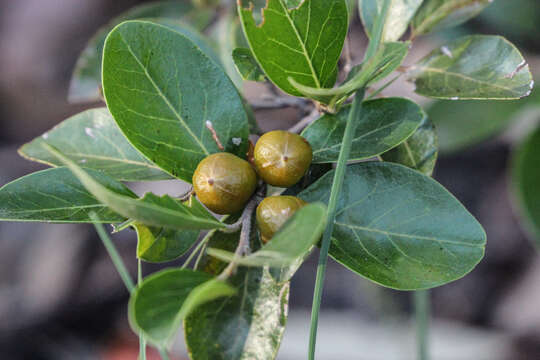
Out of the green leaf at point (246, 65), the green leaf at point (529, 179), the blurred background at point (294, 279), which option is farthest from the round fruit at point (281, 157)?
the blurred background at point (294, 279)

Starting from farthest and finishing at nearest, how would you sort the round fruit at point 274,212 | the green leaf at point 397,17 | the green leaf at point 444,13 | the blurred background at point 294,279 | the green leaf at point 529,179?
the blurred background at point 294,279 < the green leaf at point 529,179 < the green leaf at point 444,13 < the green leaf at point 397,17 < the round fruit at point 274,212

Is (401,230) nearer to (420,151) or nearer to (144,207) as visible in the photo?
(420,151)

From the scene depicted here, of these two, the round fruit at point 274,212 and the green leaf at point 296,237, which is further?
the round fruit at point 274,212

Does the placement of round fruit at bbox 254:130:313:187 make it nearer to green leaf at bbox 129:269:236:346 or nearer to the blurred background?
green leaf at bbox 129:269:236:346

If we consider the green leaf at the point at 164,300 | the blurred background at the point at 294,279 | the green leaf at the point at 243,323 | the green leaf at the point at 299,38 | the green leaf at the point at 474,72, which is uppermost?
the green leaf at the point at 299,38

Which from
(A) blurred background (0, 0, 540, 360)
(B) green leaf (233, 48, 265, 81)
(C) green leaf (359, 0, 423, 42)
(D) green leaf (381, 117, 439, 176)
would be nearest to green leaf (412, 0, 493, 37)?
(C) green leaf (359, 0, 423, 42)

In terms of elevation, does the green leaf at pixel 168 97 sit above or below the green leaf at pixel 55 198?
above

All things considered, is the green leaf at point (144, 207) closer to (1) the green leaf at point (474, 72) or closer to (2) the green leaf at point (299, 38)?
(2) the green leaf at point (299, 38)
